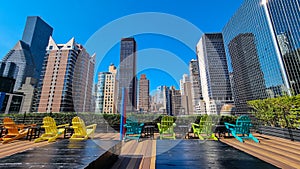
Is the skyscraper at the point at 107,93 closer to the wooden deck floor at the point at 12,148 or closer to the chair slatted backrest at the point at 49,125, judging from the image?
the chair slatted backrest at the point at 49,125

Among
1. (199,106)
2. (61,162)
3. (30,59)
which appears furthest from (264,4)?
(30,59)

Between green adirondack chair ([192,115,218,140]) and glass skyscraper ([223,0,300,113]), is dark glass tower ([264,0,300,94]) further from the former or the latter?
green adirondack chair ([192,115,218,140])

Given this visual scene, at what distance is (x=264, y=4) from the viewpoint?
2839 centimetres

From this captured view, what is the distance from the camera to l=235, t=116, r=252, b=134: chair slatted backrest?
12.5ft

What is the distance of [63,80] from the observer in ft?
159

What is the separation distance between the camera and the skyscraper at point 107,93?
214ft

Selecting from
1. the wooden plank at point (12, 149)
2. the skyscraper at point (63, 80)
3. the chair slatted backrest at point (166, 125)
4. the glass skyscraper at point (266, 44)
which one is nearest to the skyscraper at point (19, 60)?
the skyscraper at point (63, 80)

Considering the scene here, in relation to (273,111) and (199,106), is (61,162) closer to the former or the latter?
(273,111)

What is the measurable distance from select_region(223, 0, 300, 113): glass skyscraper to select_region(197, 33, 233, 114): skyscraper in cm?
1736

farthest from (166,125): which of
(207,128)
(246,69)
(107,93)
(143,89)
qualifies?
(107,93)

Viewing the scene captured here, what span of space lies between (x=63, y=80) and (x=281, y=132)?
58.9m

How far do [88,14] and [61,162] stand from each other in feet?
33.4

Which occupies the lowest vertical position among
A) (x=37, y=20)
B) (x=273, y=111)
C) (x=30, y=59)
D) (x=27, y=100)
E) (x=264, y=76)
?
(x=273, y=111)

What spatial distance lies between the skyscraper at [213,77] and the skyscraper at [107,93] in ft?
150
